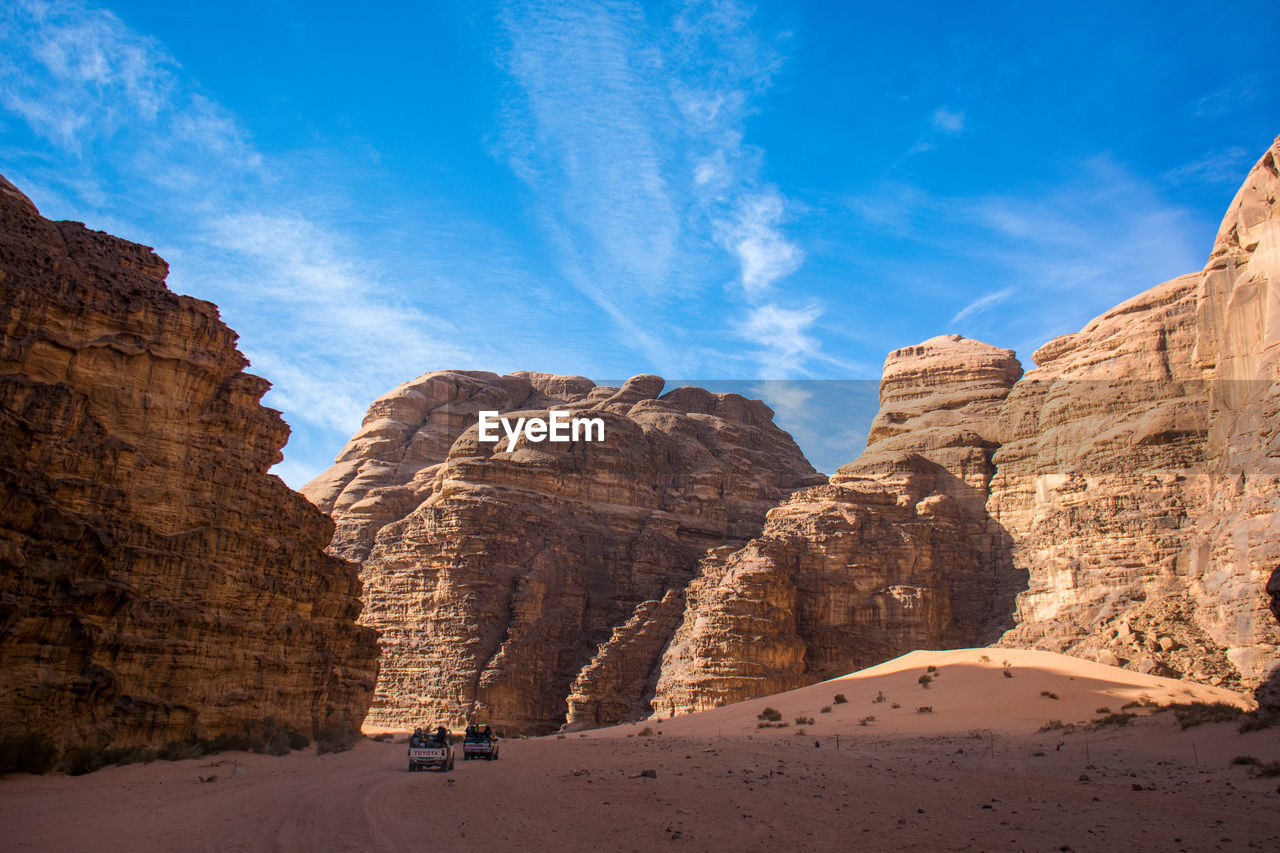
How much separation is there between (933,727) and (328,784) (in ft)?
51.1

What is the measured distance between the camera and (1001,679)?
98.5 feet

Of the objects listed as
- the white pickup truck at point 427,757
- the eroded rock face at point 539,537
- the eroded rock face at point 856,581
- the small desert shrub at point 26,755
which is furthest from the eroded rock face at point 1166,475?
the small desert shrub at point 26,755

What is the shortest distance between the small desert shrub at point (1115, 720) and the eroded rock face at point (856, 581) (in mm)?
21354

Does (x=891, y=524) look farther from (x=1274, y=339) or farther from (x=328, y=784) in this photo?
(x=328, y=784)

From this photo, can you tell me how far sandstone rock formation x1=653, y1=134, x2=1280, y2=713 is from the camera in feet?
117

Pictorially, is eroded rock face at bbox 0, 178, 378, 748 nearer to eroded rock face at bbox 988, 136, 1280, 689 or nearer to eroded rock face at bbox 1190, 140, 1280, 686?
eroded rock face at bbox 988, 136, 1280, 689

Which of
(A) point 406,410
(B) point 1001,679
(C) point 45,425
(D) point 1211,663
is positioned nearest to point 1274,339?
(D) point 1211,663

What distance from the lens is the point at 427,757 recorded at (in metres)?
22.8

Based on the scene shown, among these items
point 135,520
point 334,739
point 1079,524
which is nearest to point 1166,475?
point 1079,524

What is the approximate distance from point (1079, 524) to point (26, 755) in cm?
4092

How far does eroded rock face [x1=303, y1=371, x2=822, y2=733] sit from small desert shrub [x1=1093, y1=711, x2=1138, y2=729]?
26.5 meters

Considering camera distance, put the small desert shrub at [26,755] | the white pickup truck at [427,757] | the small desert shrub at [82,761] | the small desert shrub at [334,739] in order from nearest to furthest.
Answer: the small desert shrub at [26,755] → the small desert shrub at [82,761] → the white pickup truck at [427,757] → the small desert shrub at [334,739]

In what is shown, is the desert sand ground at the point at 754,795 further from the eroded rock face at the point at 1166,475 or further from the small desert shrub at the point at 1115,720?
the eroded rock face at the point at 1166,475

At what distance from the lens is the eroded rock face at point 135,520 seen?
1934 cm
